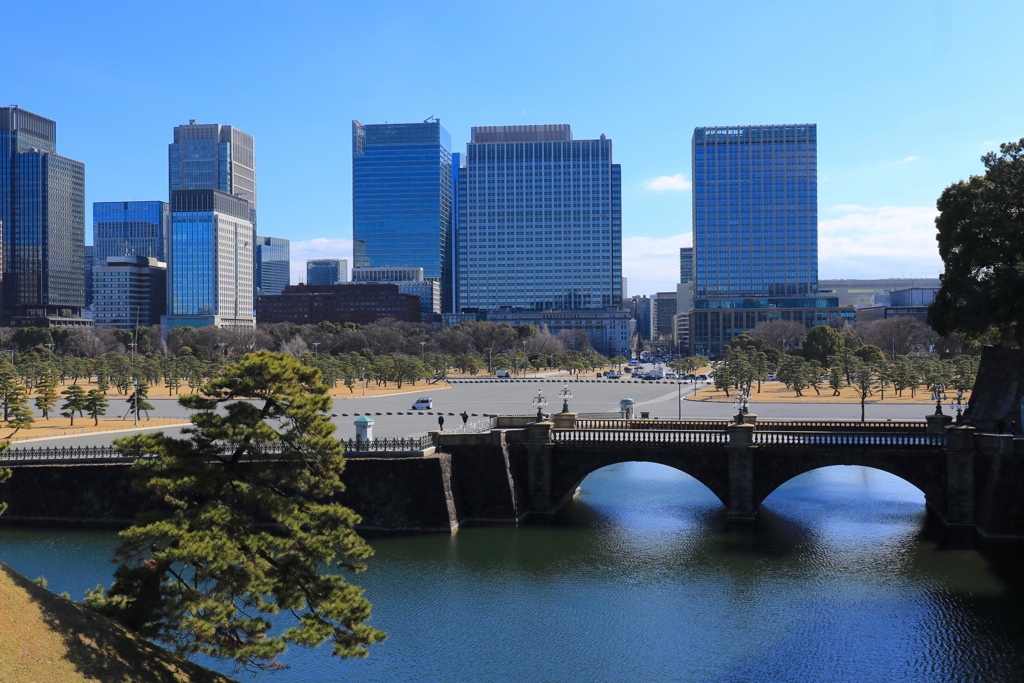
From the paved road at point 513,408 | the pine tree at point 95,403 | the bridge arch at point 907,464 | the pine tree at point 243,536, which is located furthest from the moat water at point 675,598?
the pine tree at point 95,403

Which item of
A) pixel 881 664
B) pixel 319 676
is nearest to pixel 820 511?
pixel 881 664

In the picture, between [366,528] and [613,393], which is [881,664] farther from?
[613,393]

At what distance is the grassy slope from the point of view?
52.5ft

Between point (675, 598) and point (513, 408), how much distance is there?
155 ft

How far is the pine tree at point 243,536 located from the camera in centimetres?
1961

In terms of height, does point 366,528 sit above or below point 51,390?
below

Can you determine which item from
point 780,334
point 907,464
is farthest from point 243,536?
point 780,334

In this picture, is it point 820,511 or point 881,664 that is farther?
point 820,511

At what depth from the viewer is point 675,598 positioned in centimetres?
3102

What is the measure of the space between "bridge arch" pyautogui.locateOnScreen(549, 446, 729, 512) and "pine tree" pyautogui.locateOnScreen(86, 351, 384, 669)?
22063mm

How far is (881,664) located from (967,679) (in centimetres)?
238

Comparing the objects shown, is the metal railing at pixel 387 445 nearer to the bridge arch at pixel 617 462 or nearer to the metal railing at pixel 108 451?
the metal railing at pixel 108 451

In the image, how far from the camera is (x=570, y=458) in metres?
42.6

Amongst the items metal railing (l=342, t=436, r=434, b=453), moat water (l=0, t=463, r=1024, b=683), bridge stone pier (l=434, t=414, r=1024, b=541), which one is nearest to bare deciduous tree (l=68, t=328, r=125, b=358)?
moat water (l=0, t=463, r=1024, b=683)
